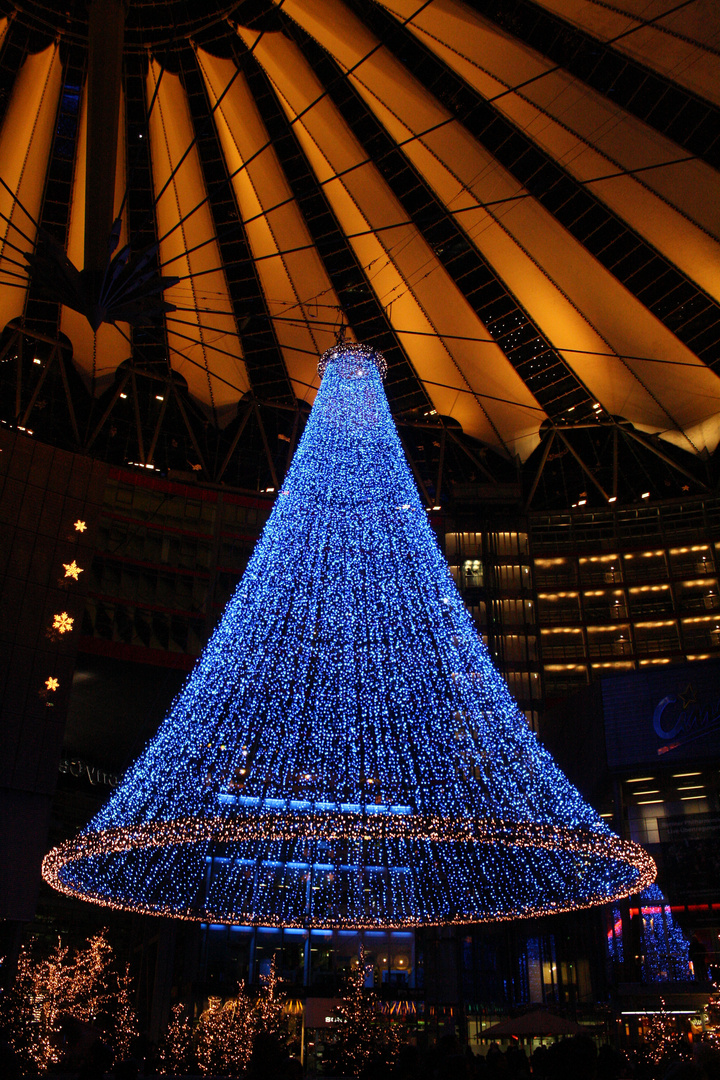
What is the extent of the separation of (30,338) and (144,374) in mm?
3994

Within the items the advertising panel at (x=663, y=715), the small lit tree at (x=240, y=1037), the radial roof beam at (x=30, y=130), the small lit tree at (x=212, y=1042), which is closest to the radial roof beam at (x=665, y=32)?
the radial roof beam at (x=30, y=130)

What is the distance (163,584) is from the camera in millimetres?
34062

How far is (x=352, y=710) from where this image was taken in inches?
677

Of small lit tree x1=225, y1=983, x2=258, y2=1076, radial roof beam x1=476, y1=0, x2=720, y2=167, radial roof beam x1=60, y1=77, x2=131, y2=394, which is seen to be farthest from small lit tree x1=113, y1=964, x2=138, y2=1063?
radial roof beam x1=476, y1=0, x2=720, y2=167

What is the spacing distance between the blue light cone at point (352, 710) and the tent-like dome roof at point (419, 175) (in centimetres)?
354

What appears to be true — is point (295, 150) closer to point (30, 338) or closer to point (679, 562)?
point (30, 338)

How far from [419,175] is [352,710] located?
13066 millimetres

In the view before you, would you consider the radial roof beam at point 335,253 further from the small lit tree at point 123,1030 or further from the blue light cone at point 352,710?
the small lit tree at point 123,1030

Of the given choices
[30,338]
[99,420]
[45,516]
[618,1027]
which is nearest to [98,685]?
[45,516]

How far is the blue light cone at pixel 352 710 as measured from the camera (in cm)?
1266

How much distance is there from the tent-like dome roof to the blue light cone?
3.54 meters

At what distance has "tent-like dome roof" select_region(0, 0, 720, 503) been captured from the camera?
17.7 m

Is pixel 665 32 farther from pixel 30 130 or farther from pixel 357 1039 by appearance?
pixel 357 1039

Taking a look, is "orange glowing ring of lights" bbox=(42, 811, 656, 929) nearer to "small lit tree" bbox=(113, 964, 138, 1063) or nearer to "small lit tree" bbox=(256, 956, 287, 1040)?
"small lit tree" bbox=(256, 956, 287, 1040)
